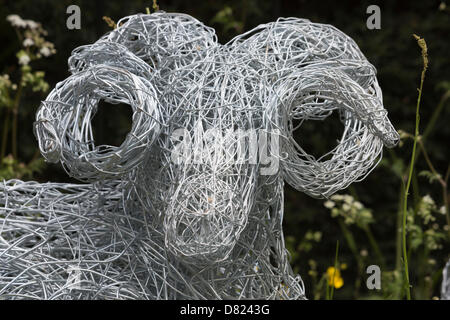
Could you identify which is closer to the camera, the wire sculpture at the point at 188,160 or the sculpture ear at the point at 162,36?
the wire sculpture at the point at 188,160

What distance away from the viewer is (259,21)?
2.90 metres

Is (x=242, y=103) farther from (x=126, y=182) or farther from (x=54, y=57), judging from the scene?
(x=54, y=57)

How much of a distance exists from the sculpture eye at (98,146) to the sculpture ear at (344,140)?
23 cm

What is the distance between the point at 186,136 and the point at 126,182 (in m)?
0.23

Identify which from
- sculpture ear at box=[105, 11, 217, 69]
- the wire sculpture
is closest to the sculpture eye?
the wire sculpture

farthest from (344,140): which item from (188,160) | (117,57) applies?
(117,57)

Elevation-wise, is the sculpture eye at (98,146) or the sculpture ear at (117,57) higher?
the sculpture ear at (117,57)

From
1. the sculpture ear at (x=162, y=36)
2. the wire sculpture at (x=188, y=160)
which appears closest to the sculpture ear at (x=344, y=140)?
the wire sculpture at (x=188, y=160)

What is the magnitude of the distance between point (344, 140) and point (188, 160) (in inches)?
13.9

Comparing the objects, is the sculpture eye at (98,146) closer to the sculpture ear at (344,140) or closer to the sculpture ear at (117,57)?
the sculpture ear at (117,57)

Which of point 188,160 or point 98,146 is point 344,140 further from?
point 98,146

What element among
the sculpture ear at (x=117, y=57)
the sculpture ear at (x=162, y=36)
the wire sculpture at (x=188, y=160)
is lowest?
the wire sculpture at (x=188, y=160)

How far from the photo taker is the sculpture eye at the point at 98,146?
4.09ft

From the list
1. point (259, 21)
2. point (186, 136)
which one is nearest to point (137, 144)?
point (186, 136)
